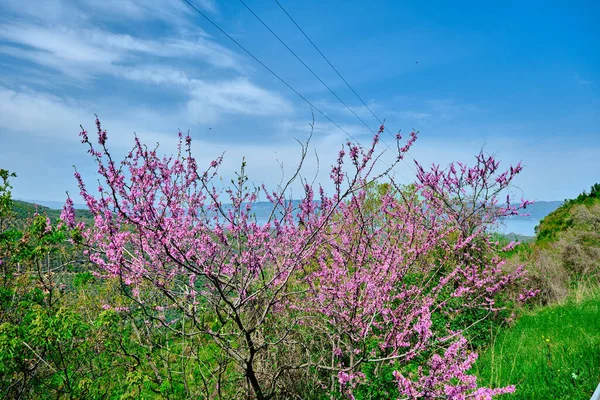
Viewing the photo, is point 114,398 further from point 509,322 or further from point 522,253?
point 522,253

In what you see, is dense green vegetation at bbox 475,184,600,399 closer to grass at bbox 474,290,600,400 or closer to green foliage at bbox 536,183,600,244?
grass at bbox 474,290,600,400

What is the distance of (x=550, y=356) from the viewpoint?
5141mm

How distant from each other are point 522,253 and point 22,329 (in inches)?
492

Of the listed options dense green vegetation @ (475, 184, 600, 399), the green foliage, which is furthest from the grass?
the green foliage

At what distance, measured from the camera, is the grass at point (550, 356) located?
4.41m

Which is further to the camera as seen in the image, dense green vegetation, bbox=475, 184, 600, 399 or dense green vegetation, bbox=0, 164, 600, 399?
dense green vegetation, bbox=475, 184, 600, 399

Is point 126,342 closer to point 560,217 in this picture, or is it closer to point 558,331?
point 558,331

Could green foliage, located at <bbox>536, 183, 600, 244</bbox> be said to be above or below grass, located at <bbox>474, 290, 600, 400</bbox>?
above

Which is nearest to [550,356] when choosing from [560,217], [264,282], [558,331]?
[558,331]

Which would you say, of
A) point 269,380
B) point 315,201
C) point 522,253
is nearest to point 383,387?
point 269,380

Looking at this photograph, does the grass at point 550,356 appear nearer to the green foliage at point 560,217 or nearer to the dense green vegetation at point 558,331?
the dense green vegetation at point 558,331

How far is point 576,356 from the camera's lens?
5043 mm

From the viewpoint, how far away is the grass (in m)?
4.41

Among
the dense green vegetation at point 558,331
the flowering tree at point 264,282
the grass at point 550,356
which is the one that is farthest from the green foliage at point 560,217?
the flowering tree at point 264,282
